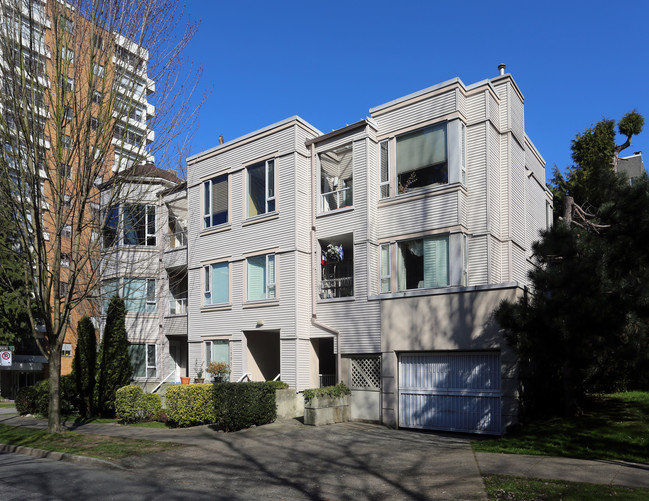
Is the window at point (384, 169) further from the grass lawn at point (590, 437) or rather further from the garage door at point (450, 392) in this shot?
the grass lawn at point (590, 437)

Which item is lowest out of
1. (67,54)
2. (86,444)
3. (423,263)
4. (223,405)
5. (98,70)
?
(86,444)

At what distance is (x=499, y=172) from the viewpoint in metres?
19.1

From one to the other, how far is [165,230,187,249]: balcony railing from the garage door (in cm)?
1288

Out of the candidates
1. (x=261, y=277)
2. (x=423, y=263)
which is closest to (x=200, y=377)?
(x=261, y=277)

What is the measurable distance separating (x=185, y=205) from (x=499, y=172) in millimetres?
13979

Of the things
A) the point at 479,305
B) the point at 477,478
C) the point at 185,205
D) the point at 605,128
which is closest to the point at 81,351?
the point at 185,205

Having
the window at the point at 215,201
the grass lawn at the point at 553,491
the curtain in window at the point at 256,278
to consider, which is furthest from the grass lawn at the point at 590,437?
the window at the point at 215,201

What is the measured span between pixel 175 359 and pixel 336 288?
9.63 m

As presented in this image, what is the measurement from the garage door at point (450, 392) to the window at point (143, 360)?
1330 cm

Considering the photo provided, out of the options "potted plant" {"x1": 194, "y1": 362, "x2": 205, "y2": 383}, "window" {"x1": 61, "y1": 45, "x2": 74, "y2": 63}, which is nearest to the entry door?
"potted plant" {"x1": 194, "y1": 362, "x2": 205, "y2": 383}

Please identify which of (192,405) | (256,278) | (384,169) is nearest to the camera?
(192,405)

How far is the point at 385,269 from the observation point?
1934cm

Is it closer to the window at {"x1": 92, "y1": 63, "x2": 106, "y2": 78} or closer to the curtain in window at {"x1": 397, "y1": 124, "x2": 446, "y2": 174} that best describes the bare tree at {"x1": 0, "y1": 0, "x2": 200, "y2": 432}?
the window at {"x1": 92, "y1": 63, "x2": 106, "y2": 78}

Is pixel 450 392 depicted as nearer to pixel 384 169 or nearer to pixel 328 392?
pixel 328 392
